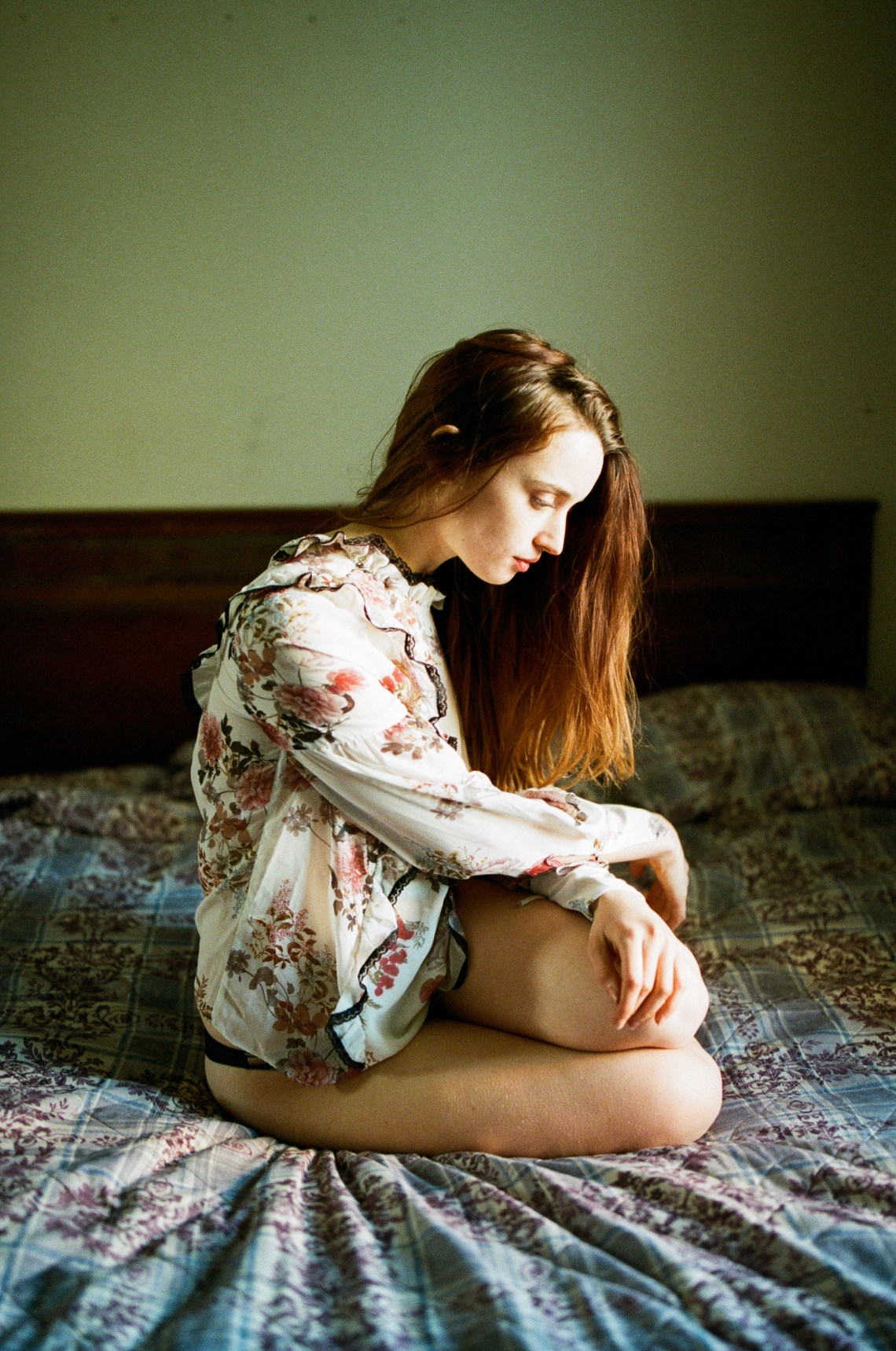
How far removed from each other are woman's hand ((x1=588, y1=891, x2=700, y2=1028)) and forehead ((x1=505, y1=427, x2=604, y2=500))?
397 millimetres

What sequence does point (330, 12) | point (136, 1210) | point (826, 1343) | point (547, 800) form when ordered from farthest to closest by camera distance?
point (330, 12)
point (547, 800)
point (136, 1210)
point (826, 1343)

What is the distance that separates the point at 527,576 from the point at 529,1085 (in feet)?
1.86

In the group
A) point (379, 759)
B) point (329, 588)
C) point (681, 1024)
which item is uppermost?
point (329, 588)

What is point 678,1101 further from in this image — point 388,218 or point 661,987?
point 388,218

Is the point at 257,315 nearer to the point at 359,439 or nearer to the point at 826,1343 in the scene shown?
the point at 359,439

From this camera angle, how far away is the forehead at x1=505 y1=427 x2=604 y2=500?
108cm

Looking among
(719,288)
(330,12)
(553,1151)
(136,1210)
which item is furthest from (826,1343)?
(330,12)

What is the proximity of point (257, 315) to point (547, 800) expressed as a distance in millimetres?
1485

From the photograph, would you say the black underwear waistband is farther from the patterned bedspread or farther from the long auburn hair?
the long auburn hair

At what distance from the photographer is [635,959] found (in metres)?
0.94

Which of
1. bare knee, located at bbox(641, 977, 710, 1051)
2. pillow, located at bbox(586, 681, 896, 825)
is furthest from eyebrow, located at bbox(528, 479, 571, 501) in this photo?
pillow, located at bbox(586, 681, 896, 825)

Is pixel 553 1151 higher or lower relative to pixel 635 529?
lower

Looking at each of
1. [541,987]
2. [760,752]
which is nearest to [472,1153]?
[541,987]

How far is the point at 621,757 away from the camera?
134 centimetres
